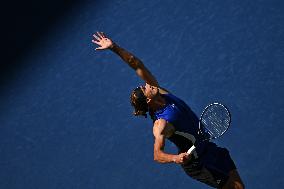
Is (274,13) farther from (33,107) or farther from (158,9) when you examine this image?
(33,107)

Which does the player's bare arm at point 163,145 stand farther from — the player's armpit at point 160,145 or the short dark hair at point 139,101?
the short dark hair at point 139,101

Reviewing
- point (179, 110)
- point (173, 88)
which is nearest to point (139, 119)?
point (173, 88)

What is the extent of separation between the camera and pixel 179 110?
15.3ft

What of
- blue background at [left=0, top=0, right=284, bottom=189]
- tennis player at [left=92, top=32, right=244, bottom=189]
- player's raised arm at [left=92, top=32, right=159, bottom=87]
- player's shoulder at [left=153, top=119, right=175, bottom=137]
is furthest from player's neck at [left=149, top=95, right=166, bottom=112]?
blue background at [left=0, top=0, right=284, bottom=189]

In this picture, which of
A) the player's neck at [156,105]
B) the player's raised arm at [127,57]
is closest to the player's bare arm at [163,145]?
the player's neck at [156,105]

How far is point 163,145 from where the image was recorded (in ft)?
14.1

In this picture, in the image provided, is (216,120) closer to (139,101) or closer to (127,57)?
(139,101)

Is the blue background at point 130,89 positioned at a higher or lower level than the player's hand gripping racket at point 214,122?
higher

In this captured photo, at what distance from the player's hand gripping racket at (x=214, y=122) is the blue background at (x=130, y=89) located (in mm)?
943

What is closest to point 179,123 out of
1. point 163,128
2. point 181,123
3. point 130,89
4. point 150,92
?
point 181,123

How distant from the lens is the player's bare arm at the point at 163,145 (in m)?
4.12

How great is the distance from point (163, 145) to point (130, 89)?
2.37 meters

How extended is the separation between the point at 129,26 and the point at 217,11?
3.53 ft

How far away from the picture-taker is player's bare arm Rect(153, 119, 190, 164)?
4.12m
